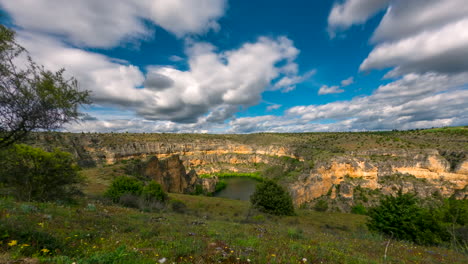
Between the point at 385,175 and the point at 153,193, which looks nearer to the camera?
the point at 153,193

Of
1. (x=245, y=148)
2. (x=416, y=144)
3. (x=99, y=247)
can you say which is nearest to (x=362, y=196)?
(x=416, y=144)

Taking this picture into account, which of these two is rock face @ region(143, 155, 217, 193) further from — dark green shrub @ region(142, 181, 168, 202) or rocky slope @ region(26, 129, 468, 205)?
dark green shrub @ region(142, 181, 168, 202)

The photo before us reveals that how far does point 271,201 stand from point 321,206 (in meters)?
27.4

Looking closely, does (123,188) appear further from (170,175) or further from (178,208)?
(170,175)

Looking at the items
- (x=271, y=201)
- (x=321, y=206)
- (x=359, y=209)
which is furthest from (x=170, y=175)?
(x=359, y=209)

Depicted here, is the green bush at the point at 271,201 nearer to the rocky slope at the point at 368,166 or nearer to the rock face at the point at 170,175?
the rocky slope at the point at 368,166

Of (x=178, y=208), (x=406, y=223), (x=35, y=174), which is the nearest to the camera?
(x=35, y=174)

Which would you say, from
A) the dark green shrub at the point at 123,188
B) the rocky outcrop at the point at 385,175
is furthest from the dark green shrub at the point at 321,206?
the dark green shrub at the point at 123,188

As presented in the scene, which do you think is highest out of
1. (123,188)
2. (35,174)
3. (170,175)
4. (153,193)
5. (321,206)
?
(35,174)

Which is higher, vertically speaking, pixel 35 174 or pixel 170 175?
pixel 35 174

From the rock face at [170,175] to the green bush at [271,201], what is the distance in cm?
3382

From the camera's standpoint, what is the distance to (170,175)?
196 ft

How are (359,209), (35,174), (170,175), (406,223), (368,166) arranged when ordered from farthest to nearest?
(170,175) → (368,166) → (359,209) → (406,223) → (35,174)

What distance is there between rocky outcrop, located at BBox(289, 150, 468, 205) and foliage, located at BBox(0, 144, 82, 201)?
4992 centimetres
